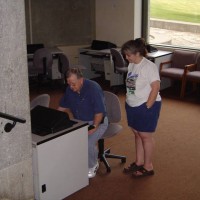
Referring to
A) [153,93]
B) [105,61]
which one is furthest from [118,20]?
[153,93]

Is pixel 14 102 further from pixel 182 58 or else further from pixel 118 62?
pixel 182 58

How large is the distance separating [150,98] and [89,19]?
5.34m

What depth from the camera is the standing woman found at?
3783 millimetres

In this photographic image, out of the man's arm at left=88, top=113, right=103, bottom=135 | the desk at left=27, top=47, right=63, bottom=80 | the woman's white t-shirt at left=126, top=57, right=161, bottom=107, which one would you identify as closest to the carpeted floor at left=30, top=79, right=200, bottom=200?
the man's arm at left=88, top=113, right=103, bottom=135

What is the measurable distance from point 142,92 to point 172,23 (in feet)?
15.5

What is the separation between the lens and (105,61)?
25.7 ft

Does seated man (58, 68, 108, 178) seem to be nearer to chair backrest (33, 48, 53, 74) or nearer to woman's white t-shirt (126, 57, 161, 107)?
woman's white t-shirt (126, 57, 161, 107)

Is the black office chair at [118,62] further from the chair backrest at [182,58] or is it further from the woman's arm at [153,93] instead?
the woman's arm at [153,93]

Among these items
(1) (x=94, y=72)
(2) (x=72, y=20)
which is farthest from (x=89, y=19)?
(1) (x=94, y=72)

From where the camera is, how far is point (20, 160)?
3.10 metres

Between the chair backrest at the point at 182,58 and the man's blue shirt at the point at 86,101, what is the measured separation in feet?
12.9

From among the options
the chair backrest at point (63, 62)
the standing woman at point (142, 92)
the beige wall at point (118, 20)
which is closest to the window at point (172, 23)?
the beige wall at point (118, 20)

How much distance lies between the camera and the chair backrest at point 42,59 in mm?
7371

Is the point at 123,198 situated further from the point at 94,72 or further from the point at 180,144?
the point at 94,72
